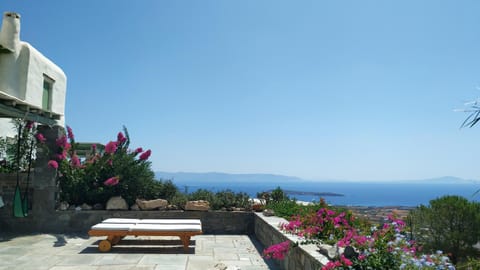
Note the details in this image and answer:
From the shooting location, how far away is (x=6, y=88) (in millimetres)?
10891

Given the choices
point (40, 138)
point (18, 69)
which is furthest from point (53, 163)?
point (18, 69)

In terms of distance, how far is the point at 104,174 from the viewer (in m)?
8.59

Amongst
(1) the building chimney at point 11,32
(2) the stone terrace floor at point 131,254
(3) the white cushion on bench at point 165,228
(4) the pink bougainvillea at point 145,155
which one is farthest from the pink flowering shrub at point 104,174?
(1) the building chimney at point 11,32

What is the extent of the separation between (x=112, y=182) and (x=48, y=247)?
206 cm

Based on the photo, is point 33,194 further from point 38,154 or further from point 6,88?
point 6,88

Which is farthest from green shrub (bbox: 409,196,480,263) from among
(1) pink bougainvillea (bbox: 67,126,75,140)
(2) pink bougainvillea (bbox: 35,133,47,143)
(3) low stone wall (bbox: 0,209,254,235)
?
(2) pink bougainvillea (bbox: 35,133,47,143)

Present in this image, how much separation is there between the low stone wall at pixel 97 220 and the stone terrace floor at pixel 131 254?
504 mm

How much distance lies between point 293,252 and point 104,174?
18.4 feet

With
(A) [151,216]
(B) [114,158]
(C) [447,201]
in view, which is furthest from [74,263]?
(C) [447,201]

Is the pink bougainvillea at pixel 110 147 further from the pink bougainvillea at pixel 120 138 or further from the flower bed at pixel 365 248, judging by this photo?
the flower bed at pixel 365 248

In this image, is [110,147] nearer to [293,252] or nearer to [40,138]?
[40,138]

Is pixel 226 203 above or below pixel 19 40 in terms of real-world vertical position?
below

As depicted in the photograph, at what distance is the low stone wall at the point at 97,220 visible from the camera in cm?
785

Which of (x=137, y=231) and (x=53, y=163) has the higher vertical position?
(x=53, y=163)
